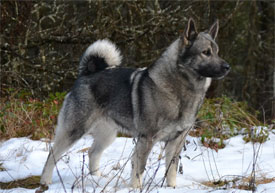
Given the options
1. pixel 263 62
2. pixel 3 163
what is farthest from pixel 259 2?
pixel 3 163

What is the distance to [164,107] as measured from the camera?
3346mm

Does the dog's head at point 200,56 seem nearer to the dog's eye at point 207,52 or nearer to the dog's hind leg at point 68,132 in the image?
the dog's eye at point 207,52

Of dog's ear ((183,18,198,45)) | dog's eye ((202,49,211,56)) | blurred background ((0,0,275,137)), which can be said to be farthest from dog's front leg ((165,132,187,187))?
blurred background ((0,0,275,137))

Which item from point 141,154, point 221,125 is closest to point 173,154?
point 141,154

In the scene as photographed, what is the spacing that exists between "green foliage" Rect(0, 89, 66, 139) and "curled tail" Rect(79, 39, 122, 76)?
1.16 metres

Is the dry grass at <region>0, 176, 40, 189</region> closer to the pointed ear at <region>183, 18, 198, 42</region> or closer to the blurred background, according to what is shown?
the pointed ear at <region>183, 18, 198, 42</region>

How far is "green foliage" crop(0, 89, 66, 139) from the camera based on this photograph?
5.14 metres

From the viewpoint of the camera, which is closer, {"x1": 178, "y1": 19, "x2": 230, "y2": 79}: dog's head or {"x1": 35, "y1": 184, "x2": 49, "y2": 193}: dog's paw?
{"x1": 35, "y1": 184, "x2": 49, "y2": 193}: dog's paw

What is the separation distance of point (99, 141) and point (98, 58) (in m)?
0.90

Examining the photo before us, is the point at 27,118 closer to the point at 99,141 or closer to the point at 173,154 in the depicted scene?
the point at 99,141

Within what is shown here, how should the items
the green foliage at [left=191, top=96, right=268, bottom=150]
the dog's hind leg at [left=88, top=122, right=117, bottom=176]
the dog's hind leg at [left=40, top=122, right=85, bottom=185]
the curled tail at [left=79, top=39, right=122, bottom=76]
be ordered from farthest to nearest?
the green foliage at [left=191, top=96, right=268, bottom=150] → the dog's hind leg at [left=88, top=122, right=117, bottom=176] → the curled tail at [left=79, top=39, right=122, bottom=76] → the dog's hind leg at [left=40, top=122, right=85, bottom=185]

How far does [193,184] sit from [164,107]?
0.76m

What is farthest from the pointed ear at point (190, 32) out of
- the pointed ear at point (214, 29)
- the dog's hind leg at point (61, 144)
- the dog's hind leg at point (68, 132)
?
the dog's hind leg at point (61, 144)

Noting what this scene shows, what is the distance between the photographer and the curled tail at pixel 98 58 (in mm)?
3953
